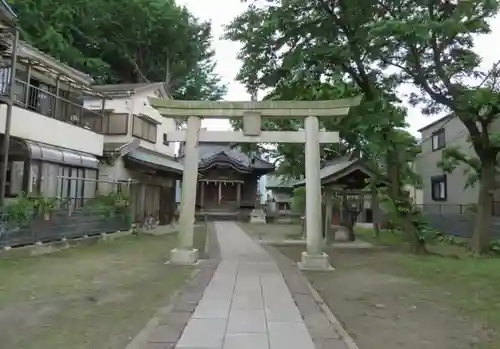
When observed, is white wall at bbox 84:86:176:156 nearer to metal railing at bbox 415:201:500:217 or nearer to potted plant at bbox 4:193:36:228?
potted plant at bbox 4:193:36:228

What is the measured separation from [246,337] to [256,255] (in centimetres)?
811

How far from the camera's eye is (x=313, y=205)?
35.4 ft

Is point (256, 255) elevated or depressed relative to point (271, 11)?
depressed

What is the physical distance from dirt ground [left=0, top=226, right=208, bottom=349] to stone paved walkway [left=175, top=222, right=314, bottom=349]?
68 cm

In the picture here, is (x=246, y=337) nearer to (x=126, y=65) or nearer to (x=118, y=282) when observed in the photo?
(x=118, y=282)

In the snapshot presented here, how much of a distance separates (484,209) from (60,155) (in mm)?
13781

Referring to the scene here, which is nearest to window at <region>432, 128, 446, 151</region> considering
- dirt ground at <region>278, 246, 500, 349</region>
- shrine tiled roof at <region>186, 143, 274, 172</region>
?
shrine tiled roof at <region>186, 143, 274, 172</region>

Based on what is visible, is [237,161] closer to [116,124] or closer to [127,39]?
[127,39]

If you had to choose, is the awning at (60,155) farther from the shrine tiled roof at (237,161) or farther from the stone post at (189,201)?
the shrine tiled roof at (237,161)

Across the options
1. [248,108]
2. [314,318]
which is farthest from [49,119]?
[314,318]

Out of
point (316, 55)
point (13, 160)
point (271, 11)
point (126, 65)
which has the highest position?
point (126, 65)

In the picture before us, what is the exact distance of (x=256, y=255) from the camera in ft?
42.4

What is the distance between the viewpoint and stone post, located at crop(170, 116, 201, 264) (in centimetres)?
1084

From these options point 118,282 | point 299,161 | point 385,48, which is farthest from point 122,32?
point 118,282
